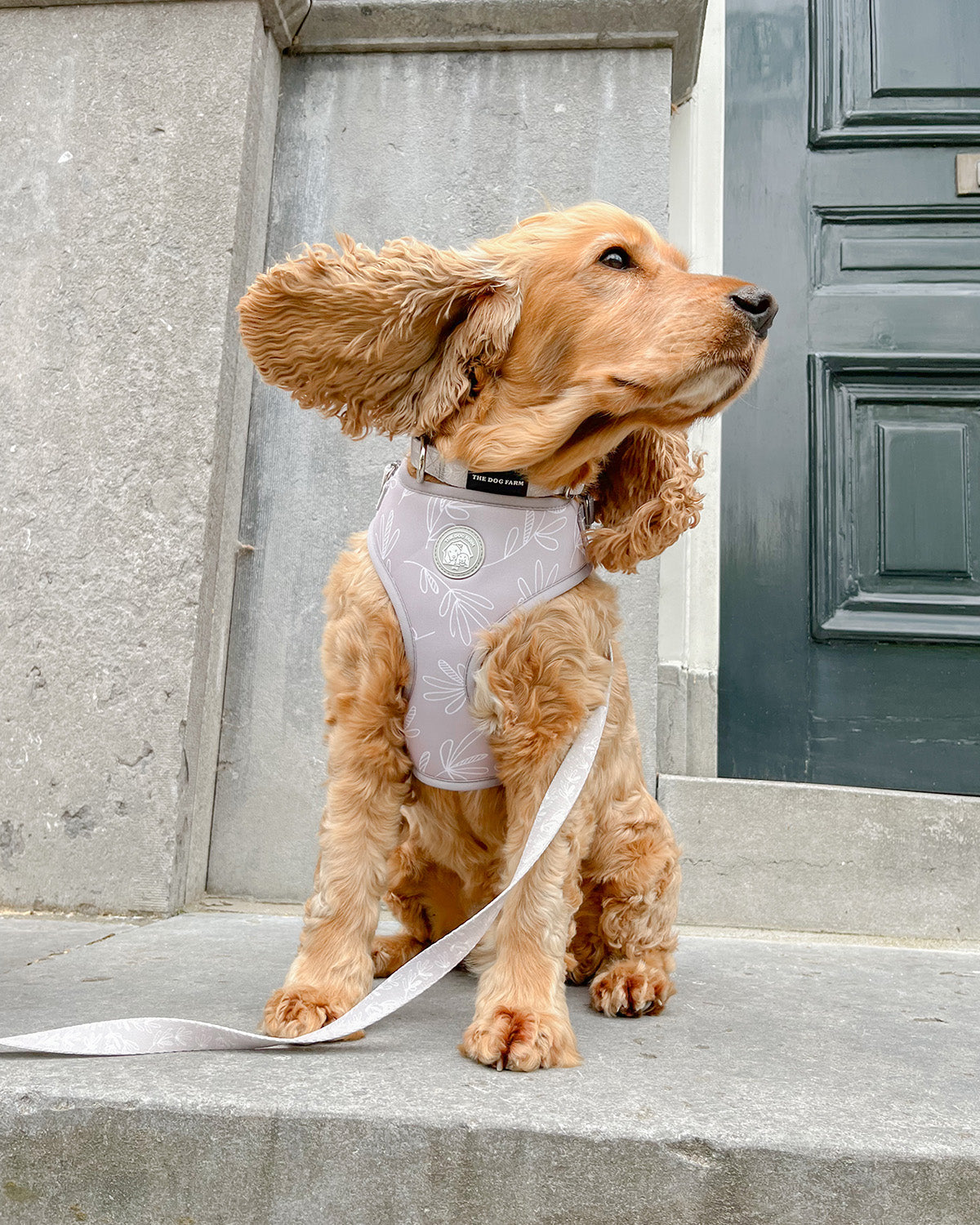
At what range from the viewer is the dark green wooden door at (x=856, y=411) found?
137 inches

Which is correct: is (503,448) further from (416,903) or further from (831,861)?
(831,861)

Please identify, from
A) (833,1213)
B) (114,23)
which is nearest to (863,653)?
(833,1213)

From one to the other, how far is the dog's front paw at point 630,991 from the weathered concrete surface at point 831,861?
103 centimetres

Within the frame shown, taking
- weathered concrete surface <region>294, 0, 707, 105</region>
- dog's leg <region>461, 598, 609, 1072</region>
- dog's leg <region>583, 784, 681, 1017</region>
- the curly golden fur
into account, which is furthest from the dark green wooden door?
dog's leg <region>461, 598, 609, 1072</region>

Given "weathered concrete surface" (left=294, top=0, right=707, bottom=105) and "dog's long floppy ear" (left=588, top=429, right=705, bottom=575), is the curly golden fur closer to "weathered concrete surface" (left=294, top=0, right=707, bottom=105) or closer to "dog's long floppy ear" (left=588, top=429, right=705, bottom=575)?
"dog's long floppy ear" (left=588, top=429, right=705, bottom=575)

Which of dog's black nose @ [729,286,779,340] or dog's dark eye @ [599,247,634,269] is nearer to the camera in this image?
dog's black nose @ [729,286,779,340]

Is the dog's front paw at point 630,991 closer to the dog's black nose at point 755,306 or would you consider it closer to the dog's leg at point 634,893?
the dog's leg at point 634,893

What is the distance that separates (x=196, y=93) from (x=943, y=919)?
3.77 m

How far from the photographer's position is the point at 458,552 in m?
1.84

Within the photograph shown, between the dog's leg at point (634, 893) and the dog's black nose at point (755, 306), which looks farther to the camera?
the dog's leg at point (634, 893)

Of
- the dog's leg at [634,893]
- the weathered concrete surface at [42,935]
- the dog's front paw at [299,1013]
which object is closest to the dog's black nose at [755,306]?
the dog's leg at [634,893]

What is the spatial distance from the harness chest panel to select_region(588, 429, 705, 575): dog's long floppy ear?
128 mm

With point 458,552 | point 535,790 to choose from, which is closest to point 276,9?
point 458,552

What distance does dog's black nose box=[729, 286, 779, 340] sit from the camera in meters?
1.77
